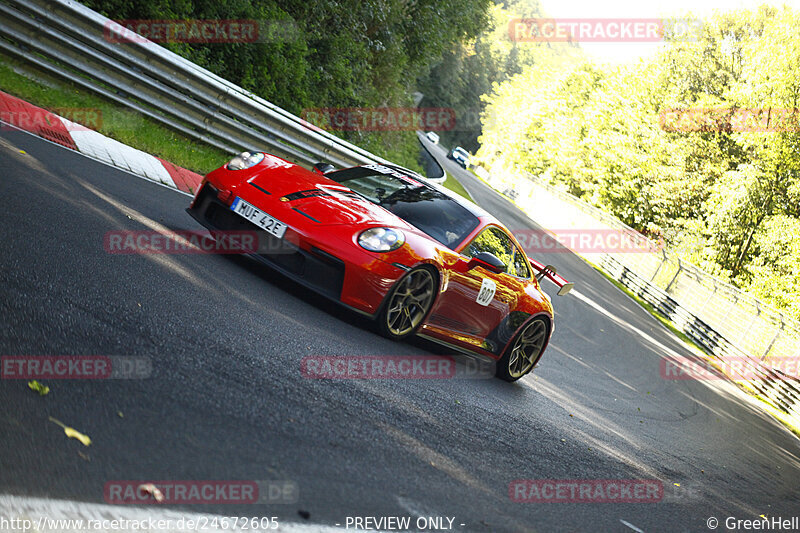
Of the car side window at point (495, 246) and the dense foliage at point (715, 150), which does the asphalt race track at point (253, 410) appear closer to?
the car side window at point (495, 246)

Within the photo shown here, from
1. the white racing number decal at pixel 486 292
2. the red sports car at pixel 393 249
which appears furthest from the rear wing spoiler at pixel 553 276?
the white racing number decal at pixel 486 292

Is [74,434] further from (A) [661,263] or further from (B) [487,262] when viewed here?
(A) [661,263]

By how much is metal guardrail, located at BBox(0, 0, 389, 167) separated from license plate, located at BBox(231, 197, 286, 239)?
4.86m

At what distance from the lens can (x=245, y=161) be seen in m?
6.54

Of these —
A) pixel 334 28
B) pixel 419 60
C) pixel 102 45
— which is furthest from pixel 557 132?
pixel 102 45

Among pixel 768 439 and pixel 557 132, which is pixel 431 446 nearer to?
pixel 768 439

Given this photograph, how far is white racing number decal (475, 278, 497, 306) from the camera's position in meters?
6.69

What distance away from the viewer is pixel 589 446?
5957mm

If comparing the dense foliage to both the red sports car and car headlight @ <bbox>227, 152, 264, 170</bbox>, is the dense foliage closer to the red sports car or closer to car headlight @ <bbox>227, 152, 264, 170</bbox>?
the red sports car

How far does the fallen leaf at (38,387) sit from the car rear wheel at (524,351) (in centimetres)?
494

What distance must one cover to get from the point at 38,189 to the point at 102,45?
4406mm

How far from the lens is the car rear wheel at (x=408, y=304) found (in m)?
5.84

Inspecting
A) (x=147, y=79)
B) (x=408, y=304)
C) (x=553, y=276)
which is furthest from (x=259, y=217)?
(x=147, y=79)

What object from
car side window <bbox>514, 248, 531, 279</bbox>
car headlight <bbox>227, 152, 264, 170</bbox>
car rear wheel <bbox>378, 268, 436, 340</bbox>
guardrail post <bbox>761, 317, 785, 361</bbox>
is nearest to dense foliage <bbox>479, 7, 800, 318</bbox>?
guardrail post <bbox>761, 317, 785, 361</bbox>
